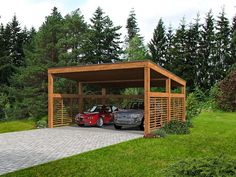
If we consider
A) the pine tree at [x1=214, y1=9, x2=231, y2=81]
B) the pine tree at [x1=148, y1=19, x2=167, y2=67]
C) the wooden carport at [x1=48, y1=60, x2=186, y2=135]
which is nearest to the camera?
the wooden carport at [x1=48, y1=60, x2=186, y2=135]

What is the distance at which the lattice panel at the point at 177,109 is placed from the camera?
17288 mm

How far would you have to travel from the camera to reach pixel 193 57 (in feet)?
129

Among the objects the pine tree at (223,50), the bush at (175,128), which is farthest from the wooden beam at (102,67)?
the pine tree at (223,50)

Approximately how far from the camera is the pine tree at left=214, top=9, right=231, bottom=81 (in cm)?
3794

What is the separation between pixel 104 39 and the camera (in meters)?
35.6

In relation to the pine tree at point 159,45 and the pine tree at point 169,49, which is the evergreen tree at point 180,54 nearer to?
the pine tree at point 169,49

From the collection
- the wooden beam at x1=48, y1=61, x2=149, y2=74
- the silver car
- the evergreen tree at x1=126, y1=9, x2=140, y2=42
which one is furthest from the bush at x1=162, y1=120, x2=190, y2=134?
the evergreen tree at x1=126, y1=9, x2=140, y2=42

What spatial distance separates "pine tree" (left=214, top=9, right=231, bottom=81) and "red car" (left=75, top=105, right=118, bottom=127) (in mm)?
23683

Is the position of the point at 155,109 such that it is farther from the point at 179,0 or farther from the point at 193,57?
the point at 193,57

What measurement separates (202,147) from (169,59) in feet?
107

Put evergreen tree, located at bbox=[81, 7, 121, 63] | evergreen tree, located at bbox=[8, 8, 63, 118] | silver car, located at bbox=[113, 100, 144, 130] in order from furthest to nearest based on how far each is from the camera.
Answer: evergreen tree, located at bbox=[81, 7, 121, 63]
evergreen tree, located at bbox=[8, 8, 63, 118]
silver car, located at bbox=[113, 100, 144, 130]

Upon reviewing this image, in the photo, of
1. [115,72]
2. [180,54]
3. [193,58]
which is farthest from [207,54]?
[115,72]

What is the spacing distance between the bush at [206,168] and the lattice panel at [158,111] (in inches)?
298

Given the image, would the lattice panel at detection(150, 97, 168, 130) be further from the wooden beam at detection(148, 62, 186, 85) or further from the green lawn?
the green lawn
